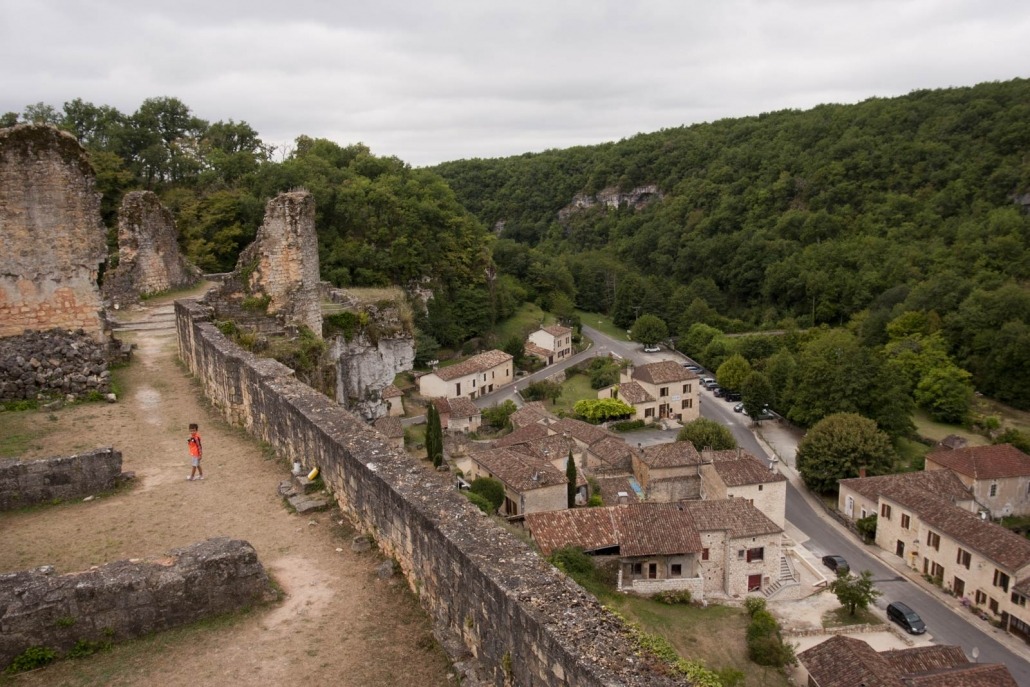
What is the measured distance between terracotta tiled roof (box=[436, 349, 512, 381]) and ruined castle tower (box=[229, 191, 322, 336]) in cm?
3476

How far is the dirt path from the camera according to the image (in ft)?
19.3

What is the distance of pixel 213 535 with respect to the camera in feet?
27.1

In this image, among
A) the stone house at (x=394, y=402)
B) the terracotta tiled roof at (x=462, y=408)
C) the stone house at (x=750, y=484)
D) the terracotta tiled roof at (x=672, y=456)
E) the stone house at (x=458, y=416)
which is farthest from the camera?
the terracotta tiled roof at (x=462, y=408)

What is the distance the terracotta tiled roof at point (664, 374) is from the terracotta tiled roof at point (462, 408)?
1235 centimetres

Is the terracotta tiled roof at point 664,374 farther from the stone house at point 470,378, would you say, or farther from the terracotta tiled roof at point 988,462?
the terracotta tiled roof at point 988,462

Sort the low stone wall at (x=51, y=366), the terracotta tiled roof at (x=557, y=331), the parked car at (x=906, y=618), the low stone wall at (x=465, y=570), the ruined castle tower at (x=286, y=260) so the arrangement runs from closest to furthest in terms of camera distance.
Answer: the low stone wall at (x=465, y=570) → the low stone wall at (x=51, y=366) → the ruined castle tower at (x=286, y=260) → the parked car at (x=906, y=618) → the terracotta tiled roof at (x=557, y=331)

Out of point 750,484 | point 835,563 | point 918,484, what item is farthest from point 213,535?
point 918,484

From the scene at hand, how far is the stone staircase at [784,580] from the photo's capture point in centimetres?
2890

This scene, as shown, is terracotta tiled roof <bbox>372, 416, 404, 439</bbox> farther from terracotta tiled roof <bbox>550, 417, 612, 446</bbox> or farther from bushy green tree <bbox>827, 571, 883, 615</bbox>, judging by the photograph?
bushy green tree <bbox>827, 571, 883, 615</bbox>

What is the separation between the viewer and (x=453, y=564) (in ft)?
20.0

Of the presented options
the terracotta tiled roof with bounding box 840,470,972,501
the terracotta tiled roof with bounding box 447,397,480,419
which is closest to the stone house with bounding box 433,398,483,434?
the terracotta tiled roof with bounding box 447,397,480,419

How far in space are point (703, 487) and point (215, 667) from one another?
33221 mm

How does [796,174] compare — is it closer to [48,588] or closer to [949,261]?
[949,261]

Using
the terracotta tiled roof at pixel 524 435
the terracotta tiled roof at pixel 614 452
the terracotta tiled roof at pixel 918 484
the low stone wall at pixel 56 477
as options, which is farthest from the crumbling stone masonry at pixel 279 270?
the terracotta tiled roof at pixel 918 484
